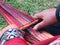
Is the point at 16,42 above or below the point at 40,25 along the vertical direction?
below

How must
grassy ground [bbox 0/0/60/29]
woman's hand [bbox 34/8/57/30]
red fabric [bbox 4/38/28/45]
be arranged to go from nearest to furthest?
red fabric [bbox 4/38/28/45] < woman's hand [bbox 34/8/57/30] < grassy ground [bbox 0/0/60/29]

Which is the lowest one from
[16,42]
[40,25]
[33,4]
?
[16,42]

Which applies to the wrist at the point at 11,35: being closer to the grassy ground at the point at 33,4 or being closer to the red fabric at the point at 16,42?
the red fabric at the point at 16,42

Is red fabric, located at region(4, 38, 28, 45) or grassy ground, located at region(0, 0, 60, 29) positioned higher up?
grassy ground, located at region(0, 0, 60, 29)

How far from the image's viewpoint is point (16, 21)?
172 cm

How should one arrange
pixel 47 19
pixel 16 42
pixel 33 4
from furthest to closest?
pixel 33 4 < pixel 47 19 < pixel 16 42

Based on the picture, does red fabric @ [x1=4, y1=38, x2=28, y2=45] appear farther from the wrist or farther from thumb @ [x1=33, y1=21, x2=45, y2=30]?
thumb @ [x1=33, y1=21, x2=45, y2=30]

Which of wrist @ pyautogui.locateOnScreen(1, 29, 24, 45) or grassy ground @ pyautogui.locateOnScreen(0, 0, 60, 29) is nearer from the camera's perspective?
wrist @ pyautogui.locateOnScreen(1, 29, 24, 45)

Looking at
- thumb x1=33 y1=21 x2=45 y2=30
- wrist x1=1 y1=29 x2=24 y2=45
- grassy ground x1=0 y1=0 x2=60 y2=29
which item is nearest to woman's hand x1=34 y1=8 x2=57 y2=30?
thumb x1=33 y1=21 x2=45 y2=30

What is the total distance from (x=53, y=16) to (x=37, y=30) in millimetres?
149

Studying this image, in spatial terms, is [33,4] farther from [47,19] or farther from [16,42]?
[16,42]

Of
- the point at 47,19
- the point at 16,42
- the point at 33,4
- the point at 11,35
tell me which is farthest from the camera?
the point at 33,4

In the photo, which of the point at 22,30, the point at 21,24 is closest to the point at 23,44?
the point at 22,30

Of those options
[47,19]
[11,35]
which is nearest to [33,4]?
[47,19]
